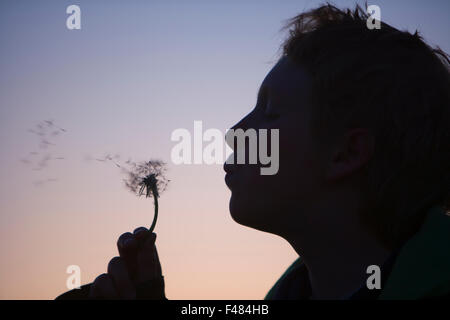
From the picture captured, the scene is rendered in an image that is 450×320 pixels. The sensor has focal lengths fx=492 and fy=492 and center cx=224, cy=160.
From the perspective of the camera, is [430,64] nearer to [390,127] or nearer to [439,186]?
[390,127]

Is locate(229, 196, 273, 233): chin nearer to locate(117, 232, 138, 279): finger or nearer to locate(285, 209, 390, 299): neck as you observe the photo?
locate(285, 209, 390, 299): neck

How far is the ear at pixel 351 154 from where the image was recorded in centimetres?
281

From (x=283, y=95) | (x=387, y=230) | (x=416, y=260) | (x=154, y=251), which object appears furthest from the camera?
(x=154, y=251)

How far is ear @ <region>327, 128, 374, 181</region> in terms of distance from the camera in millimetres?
2807

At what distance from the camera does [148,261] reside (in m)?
3.20

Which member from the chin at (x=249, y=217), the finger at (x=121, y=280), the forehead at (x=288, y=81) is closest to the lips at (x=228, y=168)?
the chin at (x=249, y=217)

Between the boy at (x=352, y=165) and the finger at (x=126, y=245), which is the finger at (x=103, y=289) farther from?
the finger at (x=126, y=245)

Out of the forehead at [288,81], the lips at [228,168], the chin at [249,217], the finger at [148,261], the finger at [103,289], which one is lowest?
the finger at [103,289]

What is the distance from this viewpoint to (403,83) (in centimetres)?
283

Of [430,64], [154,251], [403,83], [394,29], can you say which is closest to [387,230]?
[403,83]

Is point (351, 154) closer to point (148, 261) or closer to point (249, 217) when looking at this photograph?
point (249, 217)

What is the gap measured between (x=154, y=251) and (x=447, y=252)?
1.76m

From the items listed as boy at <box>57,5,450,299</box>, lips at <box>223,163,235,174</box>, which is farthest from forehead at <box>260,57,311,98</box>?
lips at <box>223,163,235,174</box>

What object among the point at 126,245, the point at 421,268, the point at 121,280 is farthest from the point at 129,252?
the point at 421,268
